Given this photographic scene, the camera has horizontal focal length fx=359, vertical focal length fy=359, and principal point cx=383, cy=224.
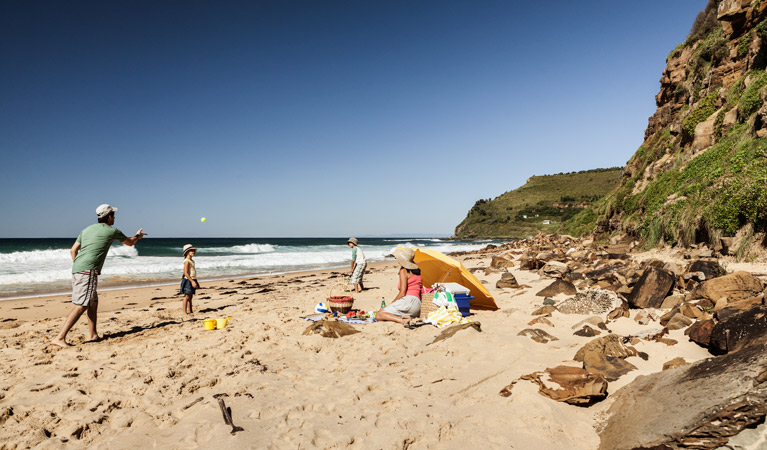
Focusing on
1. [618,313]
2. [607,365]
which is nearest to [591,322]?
[618,313]

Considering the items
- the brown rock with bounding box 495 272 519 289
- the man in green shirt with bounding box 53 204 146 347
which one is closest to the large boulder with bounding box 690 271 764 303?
the brown rock with bounding box 495 272 519 289

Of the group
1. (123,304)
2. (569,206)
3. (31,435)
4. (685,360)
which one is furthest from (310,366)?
(569,206)

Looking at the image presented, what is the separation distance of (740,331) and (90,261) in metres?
8.34

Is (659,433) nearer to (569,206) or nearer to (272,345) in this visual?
(272,345)

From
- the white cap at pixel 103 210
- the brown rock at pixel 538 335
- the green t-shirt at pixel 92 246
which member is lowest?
the brown rock at pixel 538 335

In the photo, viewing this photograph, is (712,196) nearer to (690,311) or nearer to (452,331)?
(690,311)

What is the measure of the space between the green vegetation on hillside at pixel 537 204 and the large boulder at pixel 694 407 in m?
79.7

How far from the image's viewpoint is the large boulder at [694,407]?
6.79 ft

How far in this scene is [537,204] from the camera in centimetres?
9581

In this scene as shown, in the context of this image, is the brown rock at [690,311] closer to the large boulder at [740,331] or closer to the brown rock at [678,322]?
the brown rock at [678,322]

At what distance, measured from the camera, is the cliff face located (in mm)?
7703

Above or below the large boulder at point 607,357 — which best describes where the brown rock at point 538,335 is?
below

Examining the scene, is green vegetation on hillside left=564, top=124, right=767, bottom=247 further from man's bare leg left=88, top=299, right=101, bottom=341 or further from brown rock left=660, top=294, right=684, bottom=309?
man's bare leg left=88, top=299, right=101, bottom=341

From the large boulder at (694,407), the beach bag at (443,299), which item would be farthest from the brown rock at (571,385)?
the beach bag at (443,299)
